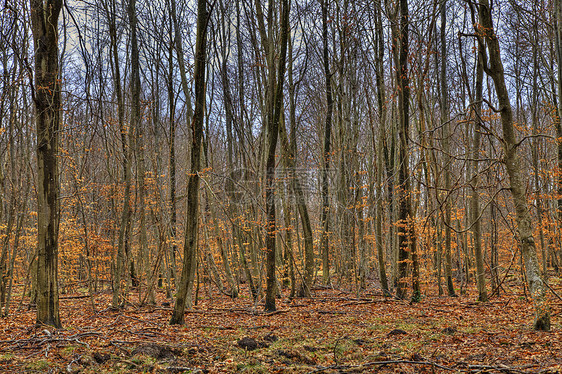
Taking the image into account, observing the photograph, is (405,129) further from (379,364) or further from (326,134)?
(379,364)

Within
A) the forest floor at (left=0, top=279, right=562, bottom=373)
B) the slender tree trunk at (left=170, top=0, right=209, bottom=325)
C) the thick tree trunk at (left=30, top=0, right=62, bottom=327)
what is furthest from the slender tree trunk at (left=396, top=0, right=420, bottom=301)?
the thick tree trunk at (left=30, top=0, right=62, bottom=327)

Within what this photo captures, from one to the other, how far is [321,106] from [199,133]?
30.9 ft

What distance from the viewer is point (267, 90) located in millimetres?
10805

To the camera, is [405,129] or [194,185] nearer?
[194,185]

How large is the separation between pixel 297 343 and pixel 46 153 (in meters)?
4.94

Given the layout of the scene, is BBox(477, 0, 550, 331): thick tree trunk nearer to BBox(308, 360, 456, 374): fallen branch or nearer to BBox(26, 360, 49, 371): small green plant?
BBox(308, 360, 456, 374): fallen branch

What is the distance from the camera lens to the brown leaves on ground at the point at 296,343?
14.3ft

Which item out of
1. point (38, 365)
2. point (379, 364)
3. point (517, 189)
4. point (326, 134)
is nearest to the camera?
point (38, 365)

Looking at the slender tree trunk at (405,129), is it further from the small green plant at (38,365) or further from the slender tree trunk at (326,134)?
the small green plant at (38,365)

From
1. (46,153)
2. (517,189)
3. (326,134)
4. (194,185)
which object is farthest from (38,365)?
(326,134)

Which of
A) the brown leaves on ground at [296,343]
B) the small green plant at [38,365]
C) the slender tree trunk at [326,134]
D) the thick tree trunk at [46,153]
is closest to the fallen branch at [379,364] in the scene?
the brown leaves on ground at [296,343]

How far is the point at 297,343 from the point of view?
5828 mm

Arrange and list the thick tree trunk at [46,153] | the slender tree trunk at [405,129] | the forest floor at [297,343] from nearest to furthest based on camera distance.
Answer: the forest floor at [297,343], the thick tree trunk at [46,153], the slender tree trunk at [405,129]

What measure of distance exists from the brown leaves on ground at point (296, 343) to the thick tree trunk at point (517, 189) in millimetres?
512
